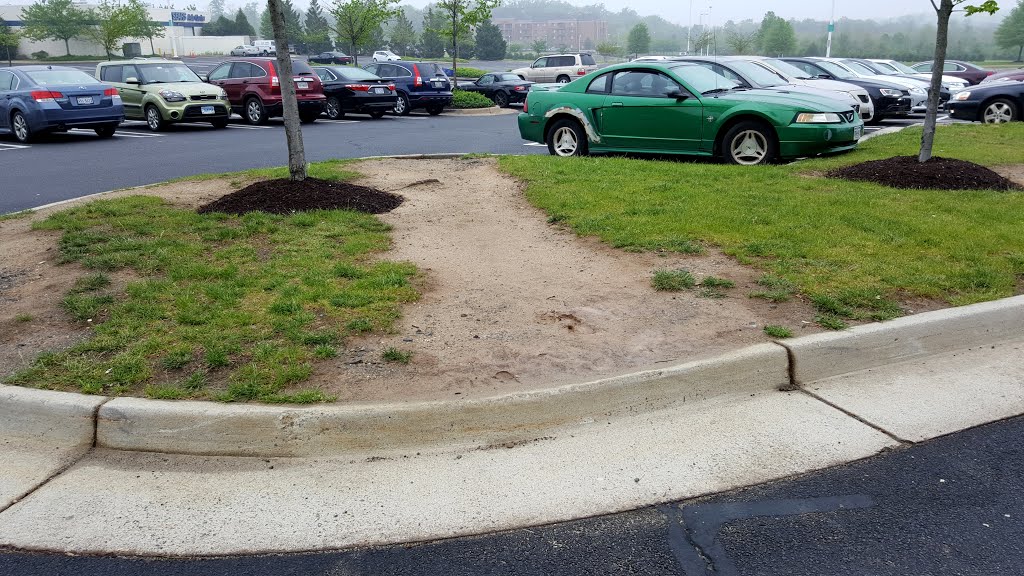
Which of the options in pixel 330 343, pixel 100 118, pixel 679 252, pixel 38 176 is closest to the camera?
pixel 330 343

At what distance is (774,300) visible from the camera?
5246mm

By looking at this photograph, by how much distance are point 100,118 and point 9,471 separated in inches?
607

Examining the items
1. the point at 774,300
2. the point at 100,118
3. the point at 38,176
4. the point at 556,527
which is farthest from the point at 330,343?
the point at 100,118

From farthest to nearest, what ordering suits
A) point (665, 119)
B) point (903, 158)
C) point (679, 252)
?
point (665, 119), point (903, 158), point (679, 252)

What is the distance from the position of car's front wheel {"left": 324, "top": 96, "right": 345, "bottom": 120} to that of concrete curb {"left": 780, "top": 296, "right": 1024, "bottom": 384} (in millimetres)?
19702

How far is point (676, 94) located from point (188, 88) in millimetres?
12910

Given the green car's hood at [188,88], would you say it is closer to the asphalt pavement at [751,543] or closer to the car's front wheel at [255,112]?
the car's front wheel at [255,112]

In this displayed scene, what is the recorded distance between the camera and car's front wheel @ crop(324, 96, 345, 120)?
73.8ft

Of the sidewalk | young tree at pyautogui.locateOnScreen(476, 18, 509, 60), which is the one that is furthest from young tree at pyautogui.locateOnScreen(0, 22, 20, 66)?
the sidewalk

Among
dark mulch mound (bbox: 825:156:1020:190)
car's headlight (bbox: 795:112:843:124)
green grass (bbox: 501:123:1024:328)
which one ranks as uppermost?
car's headlight (bbox: 795:112:843:124)

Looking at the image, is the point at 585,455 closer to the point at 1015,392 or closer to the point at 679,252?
the point at 1015,392

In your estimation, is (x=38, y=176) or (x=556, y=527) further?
(x=38, y=176)

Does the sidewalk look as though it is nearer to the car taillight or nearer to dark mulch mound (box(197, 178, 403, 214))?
dark mulch mound (box(197, 178, 403, 214))

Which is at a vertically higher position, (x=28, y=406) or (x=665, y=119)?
(x=665, y=119)
